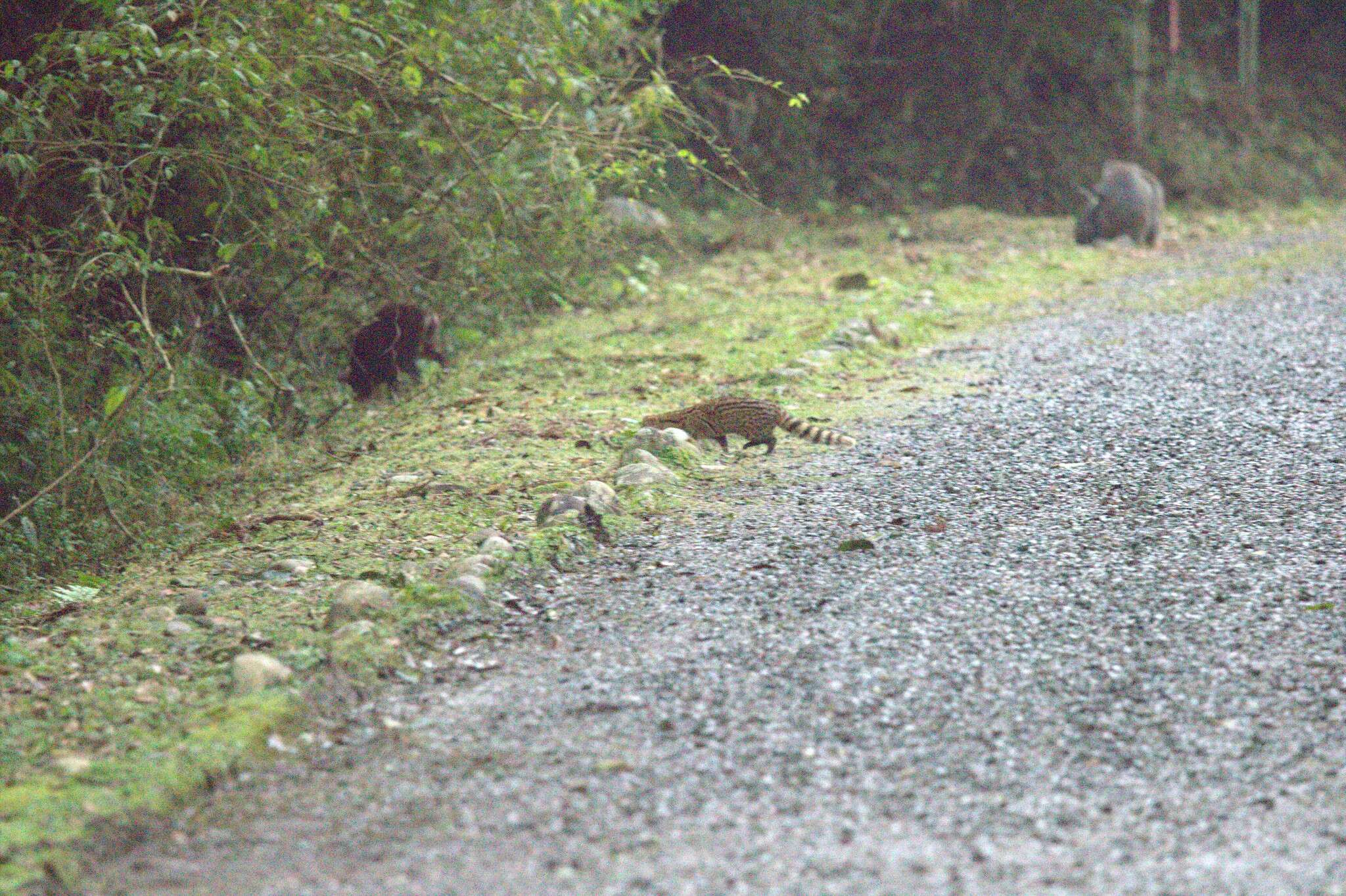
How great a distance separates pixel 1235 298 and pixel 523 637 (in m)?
6.38

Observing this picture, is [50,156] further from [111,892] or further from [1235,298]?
[1235,298]

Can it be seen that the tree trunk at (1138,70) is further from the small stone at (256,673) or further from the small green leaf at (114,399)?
the small stone at (256,673)

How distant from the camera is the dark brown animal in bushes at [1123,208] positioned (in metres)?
11.2

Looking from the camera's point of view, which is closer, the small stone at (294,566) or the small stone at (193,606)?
A: the small stone at (193,606)

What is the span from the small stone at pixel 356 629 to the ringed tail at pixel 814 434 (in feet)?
6.95

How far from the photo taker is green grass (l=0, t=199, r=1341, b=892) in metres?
2.77

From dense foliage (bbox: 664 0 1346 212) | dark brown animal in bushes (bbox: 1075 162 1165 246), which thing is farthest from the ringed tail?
dense foliage (bbox: 664 0 1346 212)

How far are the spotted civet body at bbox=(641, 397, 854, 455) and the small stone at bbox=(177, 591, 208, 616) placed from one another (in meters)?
1.97

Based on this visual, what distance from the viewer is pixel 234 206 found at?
17.0 ft

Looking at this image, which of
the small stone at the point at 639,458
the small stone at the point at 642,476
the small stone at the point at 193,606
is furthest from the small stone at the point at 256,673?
the small stone at the point at 639,458

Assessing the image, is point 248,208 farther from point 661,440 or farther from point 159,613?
point 159,613

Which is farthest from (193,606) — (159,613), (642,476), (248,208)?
(248,208)

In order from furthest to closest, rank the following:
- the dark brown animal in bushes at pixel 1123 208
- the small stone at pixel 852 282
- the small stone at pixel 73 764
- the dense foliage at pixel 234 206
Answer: the dark brown animal in bushes at pixel 1123 208 → the small stone at pixel 852 282 → the dense foliage at pixel 234 206 → the small stone at pixel 73 764

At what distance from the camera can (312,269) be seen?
594cm
